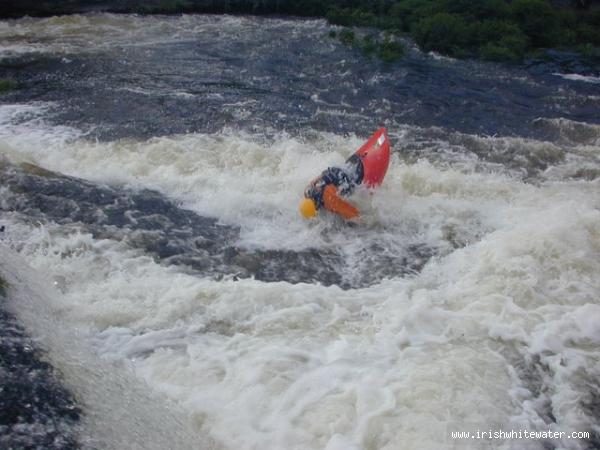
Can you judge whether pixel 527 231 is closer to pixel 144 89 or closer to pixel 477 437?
pixel 477 437

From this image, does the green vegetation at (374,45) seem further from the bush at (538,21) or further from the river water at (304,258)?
the bush at (538,21)

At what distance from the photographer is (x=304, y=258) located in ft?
19.1

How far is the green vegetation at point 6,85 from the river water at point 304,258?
43 centimetres

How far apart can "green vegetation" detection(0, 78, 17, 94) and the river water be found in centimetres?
43

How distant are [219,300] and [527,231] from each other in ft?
10.7

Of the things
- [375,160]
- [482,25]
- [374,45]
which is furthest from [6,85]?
[482,25]

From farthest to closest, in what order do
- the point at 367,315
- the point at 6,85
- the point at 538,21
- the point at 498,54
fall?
the point at 538,21
the point at 498,54
the point at 6,85
the point at 367,315

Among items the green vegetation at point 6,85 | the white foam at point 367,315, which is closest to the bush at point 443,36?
the white foam at point 367,315

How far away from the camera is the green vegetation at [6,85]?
10.5 meters

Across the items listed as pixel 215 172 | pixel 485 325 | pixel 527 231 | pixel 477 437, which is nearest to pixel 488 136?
pixel 527 231

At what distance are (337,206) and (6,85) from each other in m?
7.74

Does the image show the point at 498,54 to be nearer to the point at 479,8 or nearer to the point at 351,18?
the point at 479,8

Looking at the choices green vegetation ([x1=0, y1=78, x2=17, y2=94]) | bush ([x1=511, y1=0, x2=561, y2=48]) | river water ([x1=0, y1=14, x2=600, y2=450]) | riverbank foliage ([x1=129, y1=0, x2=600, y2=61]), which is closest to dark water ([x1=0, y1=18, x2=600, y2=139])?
river water ([x1=0, y1=14, x2=600, y2=450])

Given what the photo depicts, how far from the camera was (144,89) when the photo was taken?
10.8m
